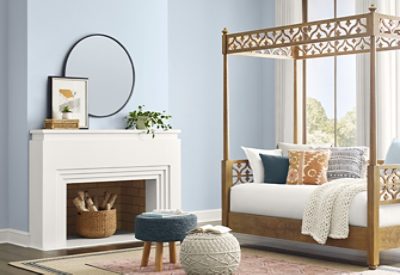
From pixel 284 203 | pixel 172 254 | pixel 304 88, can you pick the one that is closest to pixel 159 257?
pixel 172 254

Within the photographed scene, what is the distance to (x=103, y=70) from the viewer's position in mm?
7176

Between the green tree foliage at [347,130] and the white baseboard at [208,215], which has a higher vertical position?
the green tree foliage at [347,130]

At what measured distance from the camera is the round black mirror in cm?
697

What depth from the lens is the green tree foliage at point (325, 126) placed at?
807cm

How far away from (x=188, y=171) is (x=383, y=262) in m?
3.12

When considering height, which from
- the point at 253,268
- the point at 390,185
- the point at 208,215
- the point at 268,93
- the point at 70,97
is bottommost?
the point at 253,268

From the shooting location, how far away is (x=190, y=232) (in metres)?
5.14

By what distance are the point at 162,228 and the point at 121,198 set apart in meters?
2.47

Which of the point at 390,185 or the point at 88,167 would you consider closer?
the point at 390,185

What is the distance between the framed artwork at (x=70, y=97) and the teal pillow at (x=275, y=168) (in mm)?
1708

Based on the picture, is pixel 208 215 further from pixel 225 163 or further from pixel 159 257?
pixel 159 257

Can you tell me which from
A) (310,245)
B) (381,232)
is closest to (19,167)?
(310,245)

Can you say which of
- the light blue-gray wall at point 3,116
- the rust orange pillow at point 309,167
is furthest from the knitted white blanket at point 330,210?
the light blue-gray wall at point 3,116

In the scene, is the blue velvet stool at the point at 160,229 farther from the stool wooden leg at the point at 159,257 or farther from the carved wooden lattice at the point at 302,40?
the carved wooden lattice at the point at 302,40
